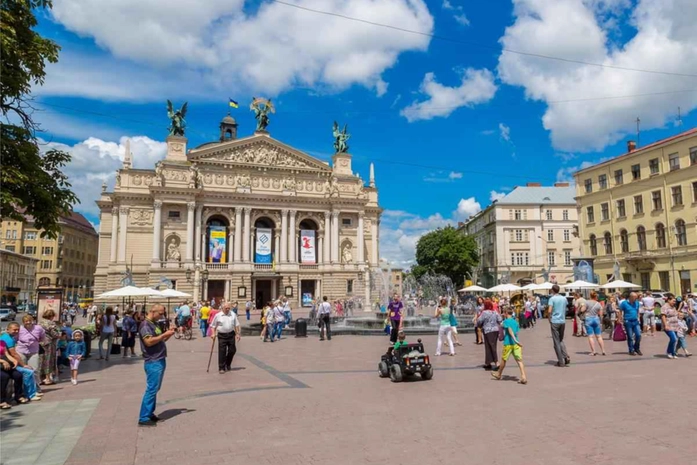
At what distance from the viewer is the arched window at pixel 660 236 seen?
41.7 meters

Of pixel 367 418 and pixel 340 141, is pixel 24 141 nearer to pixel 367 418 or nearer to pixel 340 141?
pixel 367 418

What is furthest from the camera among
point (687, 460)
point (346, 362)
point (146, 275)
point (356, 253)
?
point (356, 253)

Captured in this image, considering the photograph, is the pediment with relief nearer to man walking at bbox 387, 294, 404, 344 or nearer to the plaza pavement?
man walking at bbox 387, 294, 404, 344

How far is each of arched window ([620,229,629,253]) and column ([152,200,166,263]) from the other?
48.8 metres

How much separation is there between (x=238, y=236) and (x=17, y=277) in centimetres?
4672

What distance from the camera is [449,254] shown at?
7225 centimetres

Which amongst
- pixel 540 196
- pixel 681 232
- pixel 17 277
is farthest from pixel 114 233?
pixel 540 196

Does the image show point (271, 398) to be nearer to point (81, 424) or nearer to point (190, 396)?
point (190, 396)

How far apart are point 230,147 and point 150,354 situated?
56.1 m

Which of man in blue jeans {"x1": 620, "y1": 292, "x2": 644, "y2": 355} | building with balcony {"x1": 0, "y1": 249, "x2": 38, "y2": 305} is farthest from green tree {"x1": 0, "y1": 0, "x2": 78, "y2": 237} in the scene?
building with balcony {"x1": 0, "y1": 249, "x2": 38, "y2": 305}

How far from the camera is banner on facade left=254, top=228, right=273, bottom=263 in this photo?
60.6m

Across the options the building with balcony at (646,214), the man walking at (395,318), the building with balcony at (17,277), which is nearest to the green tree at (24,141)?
the man walking at (395,318)

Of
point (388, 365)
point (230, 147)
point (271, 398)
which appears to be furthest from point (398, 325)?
point (230, 147)

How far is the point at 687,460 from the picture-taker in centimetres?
559
